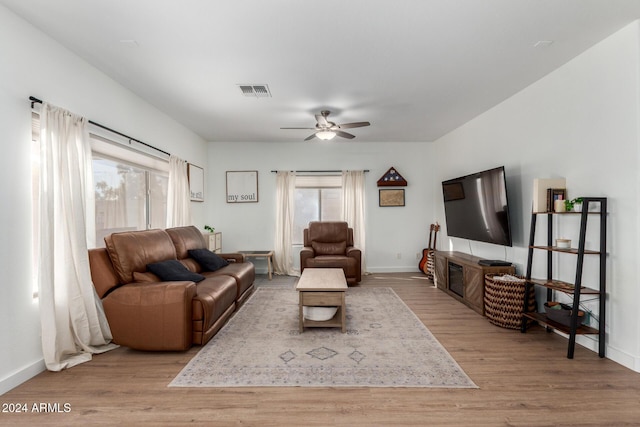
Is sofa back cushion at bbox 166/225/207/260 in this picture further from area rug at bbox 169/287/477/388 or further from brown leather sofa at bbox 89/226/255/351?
area rug at bbox 169/287/477/388

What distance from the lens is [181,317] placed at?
2.58 metres

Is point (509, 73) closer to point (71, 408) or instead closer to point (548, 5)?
point (548, 5)

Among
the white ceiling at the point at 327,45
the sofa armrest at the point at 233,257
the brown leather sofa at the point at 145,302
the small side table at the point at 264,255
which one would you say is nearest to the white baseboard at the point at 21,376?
the brown leather sofa at the point at 145,302

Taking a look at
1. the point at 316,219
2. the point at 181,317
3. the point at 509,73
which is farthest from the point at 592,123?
the point at 316,219

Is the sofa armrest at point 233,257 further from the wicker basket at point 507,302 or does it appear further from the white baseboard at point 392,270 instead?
the wicker basket at point 507,302

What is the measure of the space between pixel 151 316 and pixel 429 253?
465 centimetres

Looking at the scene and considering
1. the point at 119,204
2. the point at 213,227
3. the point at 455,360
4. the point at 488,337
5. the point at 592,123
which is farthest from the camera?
the point at 213,227

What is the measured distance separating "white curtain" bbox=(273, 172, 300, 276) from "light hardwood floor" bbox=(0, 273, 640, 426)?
3383 millimetres

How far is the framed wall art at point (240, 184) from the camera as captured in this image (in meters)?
6.11

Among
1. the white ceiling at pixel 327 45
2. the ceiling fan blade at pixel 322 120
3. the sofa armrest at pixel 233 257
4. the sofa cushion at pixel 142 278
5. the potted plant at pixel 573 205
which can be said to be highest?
the white ceiling at pixel 327 45

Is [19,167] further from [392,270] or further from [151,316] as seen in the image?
[392,270]

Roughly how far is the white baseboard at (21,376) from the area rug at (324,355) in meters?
1.08

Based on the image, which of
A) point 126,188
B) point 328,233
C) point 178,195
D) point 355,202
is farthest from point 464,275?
point 126,188

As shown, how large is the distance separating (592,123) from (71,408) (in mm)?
4566
